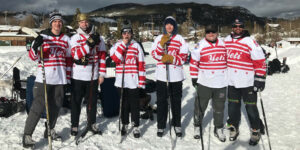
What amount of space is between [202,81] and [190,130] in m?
1.40

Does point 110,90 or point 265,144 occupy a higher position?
point 110,90

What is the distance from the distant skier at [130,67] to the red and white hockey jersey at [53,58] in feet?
3.29

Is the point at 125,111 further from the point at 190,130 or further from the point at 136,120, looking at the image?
the point at 190,130

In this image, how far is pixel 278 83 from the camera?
11.5 m

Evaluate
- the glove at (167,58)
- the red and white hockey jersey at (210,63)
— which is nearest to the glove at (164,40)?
the glove at (167,58)

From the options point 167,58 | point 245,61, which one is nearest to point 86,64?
point 167,58

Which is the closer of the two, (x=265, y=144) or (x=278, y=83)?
(x=265, y=144)

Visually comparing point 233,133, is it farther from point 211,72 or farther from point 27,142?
point 27,142

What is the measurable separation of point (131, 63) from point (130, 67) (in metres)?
0.09

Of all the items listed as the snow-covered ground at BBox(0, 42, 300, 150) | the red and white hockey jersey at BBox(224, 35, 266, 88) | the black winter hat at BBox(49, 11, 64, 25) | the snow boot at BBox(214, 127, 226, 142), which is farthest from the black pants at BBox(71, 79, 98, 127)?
the red and white hockey jersey at BBox(224, 35, 266, 88)

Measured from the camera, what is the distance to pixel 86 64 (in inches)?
163

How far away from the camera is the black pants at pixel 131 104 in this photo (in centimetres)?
454

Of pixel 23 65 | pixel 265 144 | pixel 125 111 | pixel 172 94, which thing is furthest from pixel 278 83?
pixel 23 65

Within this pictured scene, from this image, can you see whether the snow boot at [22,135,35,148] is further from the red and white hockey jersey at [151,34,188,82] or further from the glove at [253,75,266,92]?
the glove at [253,75,266,92]
